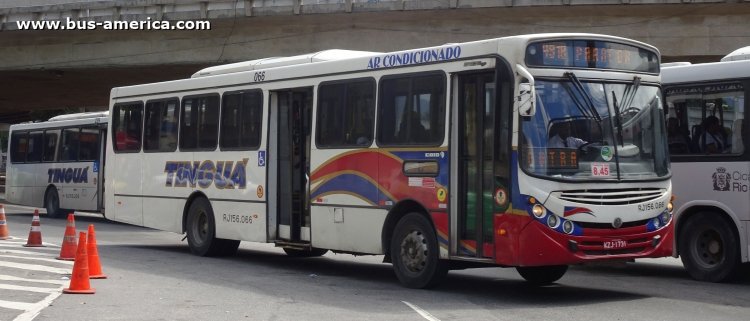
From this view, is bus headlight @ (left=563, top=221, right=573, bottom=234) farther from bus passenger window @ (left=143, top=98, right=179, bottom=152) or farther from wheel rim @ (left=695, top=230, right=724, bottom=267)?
bus passenger window @ (left=143, top=98, right=179, bottom=152)

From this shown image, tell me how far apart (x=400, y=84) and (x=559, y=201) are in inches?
116

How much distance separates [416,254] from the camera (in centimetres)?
1317

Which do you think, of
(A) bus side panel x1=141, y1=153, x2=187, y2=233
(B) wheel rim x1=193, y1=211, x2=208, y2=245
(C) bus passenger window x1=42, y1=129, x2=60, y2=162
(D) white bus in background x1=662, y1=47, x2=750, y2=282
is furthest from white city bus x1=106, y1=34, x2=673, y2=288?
(C) bus passenger window x1=42, y1=129, x2=60, y2=162

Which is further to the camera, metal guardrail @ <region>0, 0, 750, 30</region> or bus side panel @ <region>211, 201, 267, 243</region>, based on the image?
metal guardrail @ <region>0, 0, 750, 30</region>

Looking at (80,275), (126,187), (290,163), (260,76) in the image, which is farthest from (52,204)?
(80,275)

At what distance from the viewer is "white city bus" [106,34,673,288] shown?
11734 millimetres

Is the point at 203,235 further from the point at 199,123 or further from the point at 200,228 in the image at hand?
the point at 199,123

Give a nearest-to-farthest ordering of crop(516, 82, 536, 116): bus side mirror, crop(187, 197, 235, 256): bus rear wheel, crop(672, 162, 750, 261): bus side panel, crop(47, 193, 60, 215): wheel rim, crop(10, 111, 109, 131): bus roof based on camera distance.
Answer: crop(516, 82, 536, 116): bus side mirror < crop(672, 162, 750, 261): bus side panel < crop(187, 197, 235, 256): bus rear wheel < crop(10, 111, 109, 131): bus roof < crop(47, 193, 60, 215): wheel rim

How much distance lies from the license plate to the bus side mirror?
1771mm

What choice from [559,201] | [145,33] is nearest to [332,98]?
[559,201]

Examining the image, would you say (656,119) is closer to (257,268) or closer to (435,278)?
(435,278)

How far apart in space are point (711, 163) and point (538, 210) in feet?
13.8

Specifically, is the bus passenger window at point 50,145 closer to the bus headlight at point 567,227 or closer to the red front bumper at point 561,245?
the red front bumper at point 561,245

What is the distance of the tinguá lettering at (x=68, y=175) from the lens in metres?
30.7
